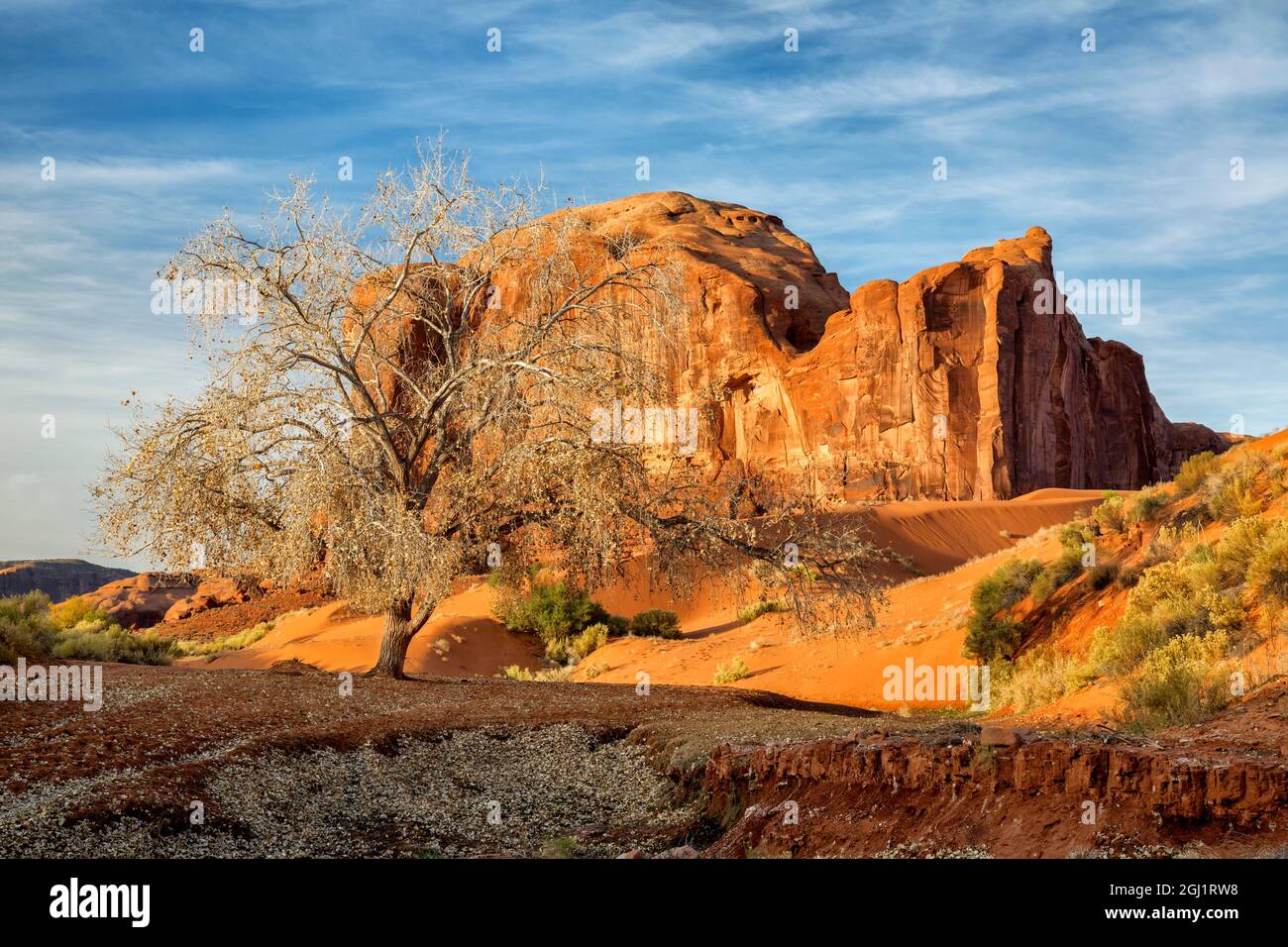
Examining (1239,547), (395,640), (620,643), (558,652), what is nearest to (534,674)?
(558,652)

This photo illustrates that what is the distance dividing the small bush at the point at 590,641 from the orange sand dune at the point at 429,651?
122cm

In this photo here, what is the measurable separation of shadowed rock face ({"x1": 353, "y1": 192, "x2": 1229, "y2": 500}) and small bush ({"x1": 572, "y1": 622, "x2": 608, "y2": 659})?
29.4 meters

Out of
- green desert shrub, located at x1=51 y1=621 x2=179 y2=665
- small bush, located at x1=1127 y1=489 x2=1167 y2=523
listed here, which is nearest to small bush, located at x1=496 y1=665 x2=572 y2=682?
green desert shrub, located at x1=51 y1=621 x2=179 y2=665

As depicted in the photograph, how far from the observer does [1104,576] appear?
19.5 m

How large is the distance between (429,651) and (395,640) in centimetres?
1167

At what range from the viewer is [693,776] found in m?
9.74

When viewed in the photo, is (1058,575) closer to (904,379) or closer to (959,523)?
(959,523)

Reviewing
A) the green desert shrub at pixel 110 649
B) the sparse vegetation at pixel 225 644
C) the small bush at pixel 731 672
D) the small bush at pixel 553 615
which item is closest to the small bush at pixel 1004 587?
the small bush at pixel 731 672

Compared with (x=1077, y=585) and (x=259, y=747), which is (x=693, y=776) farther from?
(x=1077, y=585)

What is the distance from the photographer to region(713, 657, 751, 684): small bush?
83.6 feet

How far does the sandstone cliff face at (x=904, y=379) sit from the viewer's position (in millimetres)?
64875

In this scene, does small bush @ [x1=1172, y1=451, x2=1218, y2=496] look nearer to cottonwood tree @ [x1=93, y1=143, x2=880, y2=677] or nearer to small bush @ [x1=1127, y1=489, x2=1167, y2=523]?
small bush @ [x1=1127, y1=489, x2=1167, y2=523]

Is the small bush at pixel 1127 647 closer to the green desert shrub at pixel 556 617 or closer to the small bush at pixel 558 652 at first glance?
the small bush at pixel 558 652

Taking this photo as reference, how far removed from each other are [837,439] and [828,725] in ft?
185
